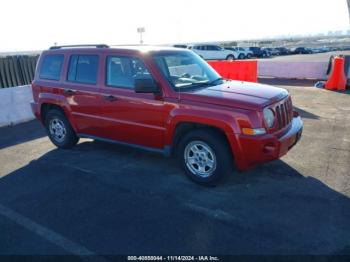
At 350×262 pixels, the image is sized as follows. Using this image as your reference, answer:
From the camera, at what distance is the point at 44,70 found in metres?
6.66

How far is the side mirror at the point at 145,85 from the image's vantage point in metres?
4.70

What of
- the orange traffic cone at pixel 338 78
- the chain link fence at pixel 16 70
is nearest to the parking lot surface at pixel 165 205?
the orange traffic cone at pixel 338 78

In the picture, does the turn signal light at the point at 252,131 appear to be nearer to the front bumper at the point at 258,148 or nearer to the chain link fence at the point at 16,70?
the front bumper at the point at 258,148

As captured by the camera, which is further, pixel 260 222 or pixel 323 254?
pixel 260 222

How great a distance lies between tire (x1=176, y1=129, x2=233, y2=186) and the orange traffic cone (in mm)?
9427

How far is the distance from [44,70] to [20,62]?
25.6 ft

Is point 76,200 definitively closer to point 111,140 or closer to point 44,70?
point 111,140

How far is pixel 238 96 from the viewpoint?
179 inches

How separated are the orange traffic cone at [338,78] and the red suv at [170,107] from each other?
314 inches

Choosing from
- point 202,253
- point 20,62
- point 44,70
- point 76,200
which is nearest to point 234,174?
point 202,253

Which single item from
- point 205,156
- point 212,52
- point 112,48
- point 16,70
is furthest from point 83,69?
point 212,52

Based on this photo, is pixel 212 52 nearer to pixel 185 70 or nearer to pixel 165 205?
pixel 185 70

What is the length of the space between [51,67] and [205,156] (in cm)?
372

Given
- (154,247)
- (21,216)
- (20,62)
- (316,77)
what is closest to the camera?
(154,247)
